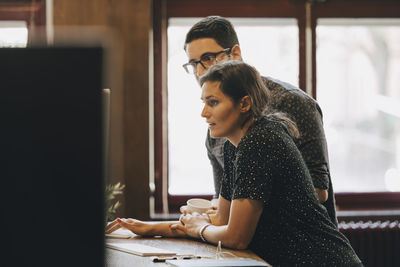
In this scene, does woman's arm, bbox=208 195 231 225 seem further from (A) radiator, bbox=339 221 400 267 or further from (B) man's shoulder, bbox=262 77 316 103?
(A) radiator, bbox=339 221 400 267

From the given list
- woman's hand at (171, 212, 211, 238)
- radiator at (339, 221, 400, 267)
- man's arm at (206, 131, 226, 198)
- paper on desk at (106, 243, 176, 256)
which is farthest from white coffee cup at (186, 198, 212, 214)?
radiator at (339, 221, 400, 267)

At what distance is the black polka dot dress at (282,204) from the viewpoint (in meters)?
1.49

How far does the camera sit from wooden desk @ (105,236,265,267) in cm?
140

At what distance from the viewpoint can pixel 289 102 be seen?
6.41ft

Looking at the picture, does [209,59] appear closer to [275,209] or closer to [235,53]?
[235,53]

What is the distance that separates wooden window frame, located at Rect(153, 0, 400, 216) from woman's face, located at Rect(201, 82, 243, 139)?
1950 millimetres

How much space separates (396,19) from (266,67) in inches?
41.8

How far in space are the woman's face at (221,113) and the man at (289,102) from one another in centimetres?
37


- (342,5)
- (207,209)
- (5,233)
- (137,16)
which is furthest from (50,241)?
(342,5)

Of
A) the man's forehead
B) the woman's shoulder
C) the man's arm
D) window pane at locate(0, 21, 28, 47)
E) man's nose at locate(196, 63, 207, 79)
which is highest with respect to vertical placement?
window pane at locate(0, 21, 28, 47)

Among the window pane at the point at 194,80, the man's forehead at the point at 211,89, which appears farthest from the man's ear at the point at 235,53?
the window pane at the point at 194,80

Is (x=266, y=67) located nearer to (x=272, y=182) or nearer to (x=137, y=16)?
(x=137, y=16)

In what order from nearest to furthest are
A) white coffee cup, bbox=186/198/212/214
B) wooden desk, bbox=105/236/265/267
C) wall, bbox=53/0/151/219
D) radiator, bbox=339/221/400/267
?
1. wooden desk, bbox=105/236/265/267
2. white coffee cup, bbox=186/198/212/214
3. wall, bbox=53/0/151/219
4. radiator, bbox=339/221/400/267

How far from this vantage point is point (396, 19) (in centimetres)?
378
